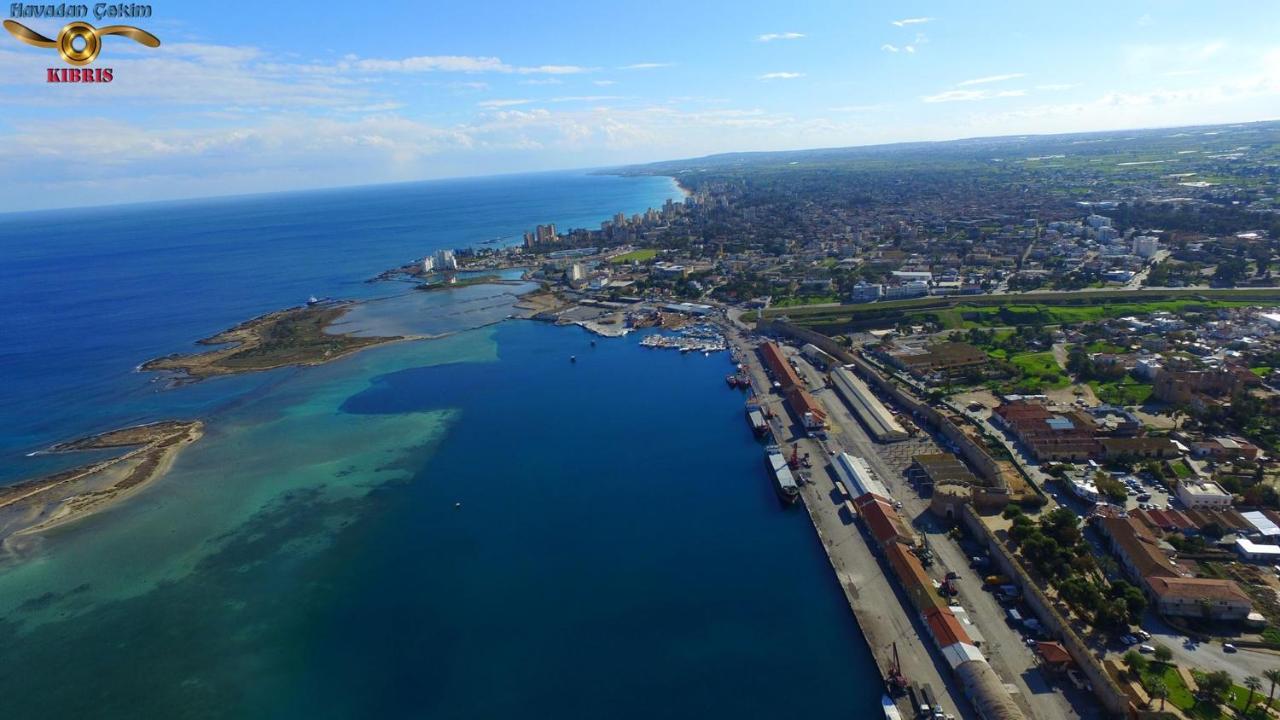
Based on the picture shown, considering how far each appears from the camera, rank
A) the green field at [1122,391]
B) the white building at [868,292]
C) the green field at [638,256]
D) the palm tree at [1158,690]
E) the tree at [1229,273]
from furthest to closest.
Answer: the green field at [638,256]
the white building at [868,292]
the tree at [1229,273]
the green field at [1122,391]
the palm tree at [1158,690]

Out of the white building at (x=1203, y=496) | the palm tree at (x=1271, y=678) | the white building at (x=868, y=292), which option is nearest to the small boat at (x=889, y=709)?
the palm tree at (x=1271, y=678)

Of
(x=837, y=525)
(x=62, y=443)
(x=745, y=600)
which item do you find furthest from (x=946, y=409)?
(x=62, y=443)

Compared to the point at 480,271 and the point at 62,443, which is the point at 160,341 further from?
the point at 480,271

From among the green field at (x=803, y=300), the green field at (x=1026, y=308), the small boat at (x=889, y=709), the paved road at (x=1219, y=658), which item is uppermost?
the green field at (x=803, y=300)

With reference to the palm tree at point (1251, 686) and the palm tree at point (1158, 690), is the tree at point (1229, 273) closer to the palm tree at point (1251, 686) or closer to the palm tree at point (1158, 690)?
the palm tree at point (1251, 686)

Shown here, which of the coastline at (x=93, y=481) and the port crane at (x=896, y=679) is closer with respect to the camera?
the port crane at (x=896, y=679)

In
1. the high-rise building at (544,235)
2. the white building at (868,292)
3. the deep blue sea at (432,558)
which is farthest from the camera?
the high-rise building at (544,235)
